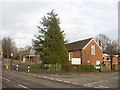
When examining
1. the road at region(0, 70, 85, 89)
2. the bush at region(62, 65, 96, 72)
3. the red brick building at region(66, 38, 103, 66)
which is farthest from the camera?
the red brick building at region(66, 38, 103, 66)

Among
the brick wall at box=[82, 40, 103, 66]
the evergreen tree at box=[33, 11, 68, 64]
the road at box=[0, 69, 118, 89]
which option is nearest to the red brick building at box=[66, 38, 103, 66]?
the brick wall at box=[82, 40, 103, 66]

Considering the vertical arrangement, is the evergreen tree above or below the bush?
above

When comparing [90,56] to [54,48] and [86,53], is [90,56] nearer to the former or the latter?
[86,53]

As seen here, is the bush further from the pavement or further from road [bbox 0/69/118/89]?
road [bbox 0/69/118/89]

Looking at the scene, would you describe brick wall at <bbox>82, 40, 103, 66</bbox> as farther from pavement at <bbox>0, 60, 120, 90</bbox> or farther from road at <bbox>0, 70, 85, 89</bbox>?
road at <bbox>0, 70, 85, 89</bbox>

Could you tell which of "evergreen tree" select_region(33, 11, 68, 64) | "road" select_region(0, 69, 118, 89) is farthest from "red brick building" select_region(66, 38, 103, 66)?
"road" select_region(0, 69, 118, 89)

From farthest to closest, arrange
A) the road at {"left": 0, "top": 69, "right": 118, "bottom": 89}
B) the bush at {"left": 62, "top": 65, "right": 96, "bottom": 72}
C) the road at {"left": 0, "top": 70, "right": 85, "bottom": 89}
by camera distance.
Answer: the bush at {"left": 62, "top": 65, "right": 96, "bottom": 72}
the road at {"left": 0, "top": 69, "right": 118, "bottom": 89}
the road at {"left": 0, "top": 70, "right": 85, "bottom": 89}

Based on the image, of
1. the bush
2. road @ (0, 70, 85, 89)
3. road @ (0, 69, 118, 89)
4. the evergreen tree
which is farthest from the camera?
the evergreen tree

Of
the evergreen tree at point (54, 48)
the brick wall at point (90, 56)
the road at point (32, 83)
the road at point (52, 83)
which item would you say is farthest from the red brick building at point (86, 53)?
the road at point (32, 83)

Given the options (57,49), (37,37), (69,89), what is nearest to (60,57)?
(57,49)

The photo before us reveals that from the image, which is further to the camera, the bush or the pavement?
the bush

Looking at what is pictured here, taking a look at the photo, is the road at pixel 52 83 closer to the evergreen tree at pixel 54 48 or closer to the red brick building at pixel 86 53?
the evergreen tree at pixel 54 48

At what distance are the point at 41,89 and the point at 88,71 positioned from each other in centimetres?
1900

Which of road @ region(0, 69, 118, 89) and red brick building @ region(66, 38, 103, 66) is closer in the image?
road @ region(0, 69, 118, 89)
